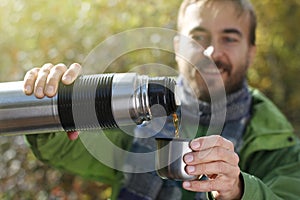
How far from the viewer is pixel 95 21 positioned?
296cm

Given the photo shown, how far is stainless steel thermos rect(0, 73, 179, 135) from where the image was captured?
1.25 m

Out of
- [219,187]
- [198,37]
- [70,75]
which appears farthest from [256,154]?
[70,75]

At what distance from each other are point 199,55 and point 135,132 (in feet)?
1.13

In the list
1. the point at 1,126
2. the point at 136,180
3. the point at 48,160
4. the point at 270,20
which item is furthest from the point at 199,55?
the point at 270,20

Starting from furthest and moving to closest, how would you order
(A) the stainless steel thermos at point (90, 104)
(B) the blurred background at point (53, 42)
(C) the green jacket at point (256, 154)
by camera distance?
1. (B) the blurred background at point (53, 42)
2. (C) the green jacket at point (256, 154)
3. (A) the stainless steel thermos at point (90, 104)

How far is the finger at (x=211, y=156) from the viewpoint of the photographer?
135 centimetres

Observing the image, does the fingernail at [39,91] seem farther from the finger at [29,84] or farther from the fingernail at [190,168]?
the fingernail at [190,168]

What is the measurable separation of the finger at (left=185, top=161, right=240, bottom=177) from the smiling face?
71cm

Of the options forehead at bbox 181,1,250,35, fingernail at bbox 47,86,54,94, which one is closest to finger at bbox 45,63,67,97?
fingernail at bbox 47,86,54,94

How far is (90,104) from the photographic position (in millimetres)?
Answer: 1248

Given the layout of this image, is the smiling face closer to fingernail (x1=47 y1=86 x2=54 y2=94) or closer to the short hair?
the short hair

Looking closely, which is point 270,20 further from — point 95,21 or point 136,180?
point 136,180

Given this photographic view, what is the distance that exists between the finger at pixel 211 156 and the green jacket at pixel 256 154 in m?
0.49

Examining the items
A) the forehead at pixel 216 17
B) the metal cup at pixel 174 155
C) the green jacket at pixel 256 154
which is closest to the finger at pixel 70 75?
the metal cup at pixel 174 155
